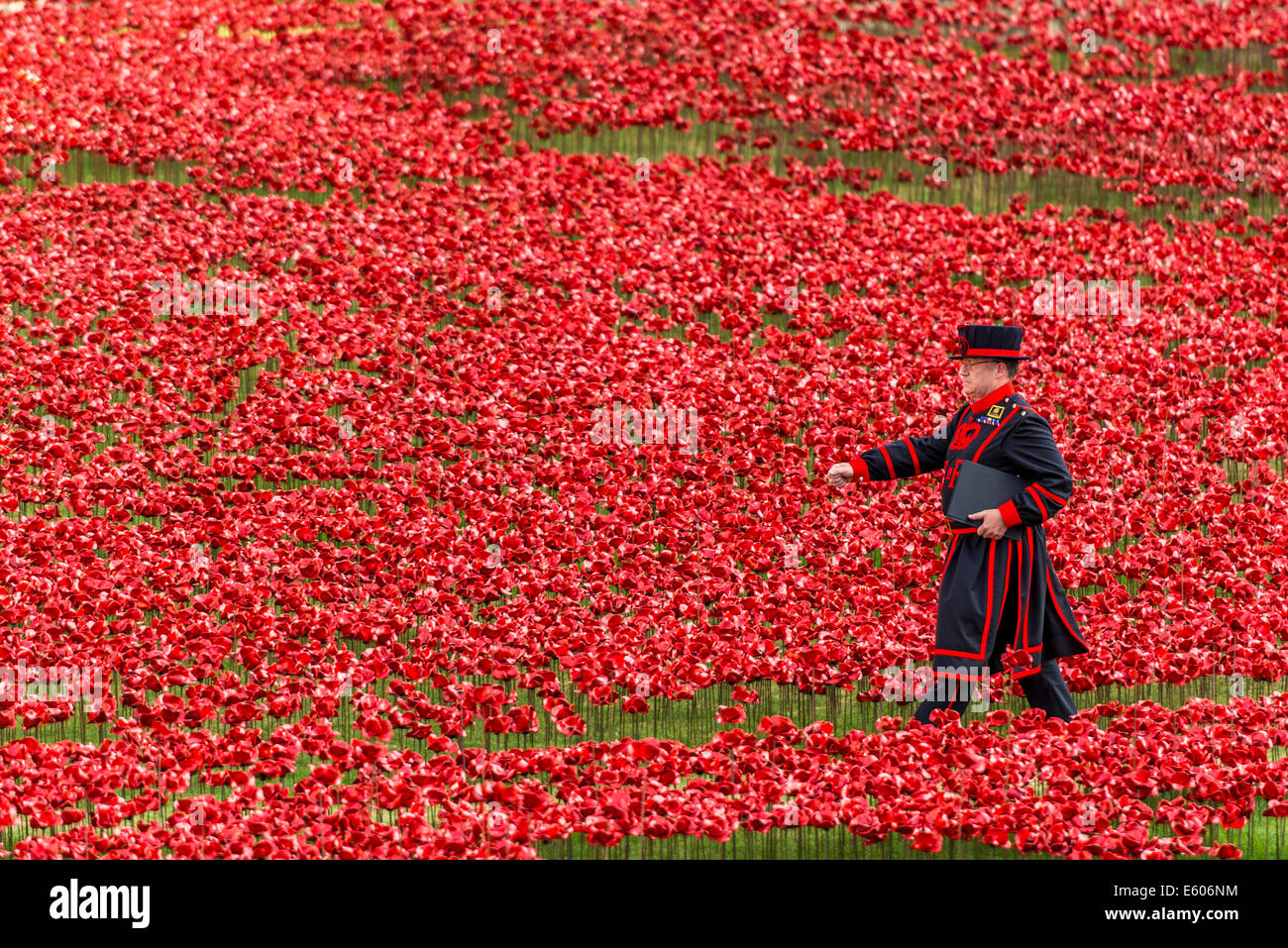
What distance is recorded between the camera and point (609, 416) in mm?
11023

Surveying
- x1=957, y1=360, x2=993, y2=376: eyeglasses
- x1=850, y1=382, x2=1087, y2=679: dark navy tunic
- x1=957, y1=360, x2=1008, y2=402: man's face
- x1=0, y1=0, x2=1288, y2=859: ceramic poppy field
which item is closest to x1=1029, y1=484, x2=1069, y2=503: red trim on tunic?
x1=850, y1=382, x2=1087, y2=679: dark navy tunic

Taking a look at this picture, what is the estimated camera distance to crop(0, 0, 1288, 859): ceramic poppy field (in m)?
6.62

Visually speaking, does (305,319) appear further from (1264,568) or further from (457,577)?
(1264,568)

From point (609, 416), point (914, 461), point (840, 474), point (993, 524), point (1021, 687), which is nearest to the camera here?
point (993, 524)

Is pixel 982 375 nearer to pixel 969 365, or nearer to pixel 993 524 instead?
pixel 969 365

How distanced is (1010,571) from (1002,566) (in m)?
0.06

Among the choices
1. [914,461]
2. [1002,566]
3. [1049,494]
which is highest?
[914,461]

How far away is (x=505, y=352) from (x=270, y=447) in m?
Answer: 2.33

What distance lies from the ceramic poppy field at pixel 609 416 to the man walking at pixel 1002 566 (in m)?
0.37

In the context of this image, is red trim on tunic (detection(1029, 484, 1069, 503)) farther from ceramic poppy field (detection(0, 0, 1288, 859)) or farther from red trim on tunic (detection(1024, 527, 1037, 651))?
ceramic poppy field (detection(0, 0, 1288, 859))

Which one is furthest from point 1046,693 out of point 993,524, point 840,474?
point 840,474

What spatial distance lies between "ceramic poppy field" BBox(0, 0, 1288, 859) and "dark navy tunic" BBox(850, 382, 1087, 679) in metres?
0.47

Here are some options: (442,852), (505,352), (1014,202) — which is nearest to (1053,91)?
(1014,202)

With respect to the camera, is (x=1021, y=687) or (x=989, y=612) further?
(x=1021, y=687)
